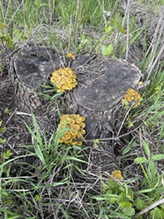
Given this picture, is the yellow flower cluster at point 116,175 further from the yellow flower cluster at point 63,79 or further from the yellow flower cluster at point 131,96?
the yellow flower cluster at point 63,79

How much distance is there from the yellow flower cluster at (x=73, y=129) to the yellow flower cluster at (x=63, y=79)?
0.93 feet

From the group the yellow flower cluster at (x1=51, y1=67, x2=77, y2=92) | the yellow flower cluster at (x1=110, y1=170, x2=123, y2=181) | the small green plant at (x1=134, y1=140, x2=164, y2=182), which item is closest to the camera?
the small green plant at (x1=134, y1=140, x2=164, y2=182)

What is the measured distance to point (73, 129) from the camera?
1854 mm

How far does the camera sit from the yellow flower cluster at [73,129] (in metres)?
1.82

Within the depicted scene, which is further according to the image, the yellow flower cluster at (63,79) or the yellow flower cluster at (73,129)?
the yellow flower cluster at (63,79)

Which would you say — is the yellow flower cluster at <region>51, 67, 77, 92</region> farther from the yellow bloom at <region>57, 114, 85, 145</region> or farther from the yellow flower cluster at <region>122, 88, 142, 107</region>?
the yellow flower cluster at <region>122, 88, 142, 107</region>

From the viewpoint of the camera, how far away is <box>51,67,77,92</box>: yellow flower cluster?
1.94m

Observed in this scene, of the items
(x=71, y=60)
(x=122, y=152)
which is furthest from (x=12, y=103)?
(x=122, y=152)

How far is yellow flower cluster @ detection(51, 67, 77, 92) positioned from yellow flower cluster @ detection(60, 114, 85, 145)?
285mm

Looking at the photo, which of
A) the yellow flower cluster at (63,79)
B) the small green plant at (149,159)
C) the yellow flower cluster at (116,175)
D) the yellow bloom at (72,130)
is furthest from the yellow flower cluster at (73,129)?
the small green plant at (149,159)

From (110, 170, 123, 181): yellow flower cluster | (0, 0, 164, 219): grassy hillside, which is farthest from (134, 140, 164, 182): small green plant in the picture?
(110, 170, 123, 181): yellow flower cluster

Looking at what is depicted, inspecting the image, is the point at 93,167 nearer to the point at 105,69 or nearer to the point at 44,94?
the point at 44,94

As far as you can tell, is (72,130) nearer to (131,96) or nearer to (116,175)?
(116,175)

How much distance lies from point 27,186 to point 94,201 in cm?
59
